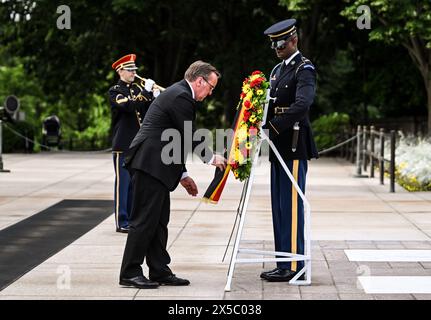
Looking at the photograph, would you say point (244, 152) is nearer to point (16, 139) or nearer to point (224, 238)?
point (224, 238)

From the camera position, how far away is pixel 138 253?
877 centimetres

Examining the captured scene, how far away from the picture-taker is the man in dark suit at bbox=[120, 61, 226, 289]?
28.6 feet

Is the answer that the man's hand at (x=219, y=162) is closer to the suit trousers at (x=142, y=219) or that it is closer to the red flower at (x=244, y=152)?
the red flower at (x=244, y=152)

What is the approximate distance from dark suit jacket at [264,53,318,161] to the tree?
16.0m

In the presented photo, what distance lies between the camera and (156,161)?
8734 millimetres

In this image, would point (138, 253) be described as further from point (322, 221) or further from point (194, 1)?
point (194, 1)

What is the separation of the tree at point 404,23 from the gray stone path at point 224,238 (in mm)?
4633

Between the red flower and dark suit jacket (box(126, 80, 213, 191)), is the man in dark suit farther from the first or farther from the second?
the red flower

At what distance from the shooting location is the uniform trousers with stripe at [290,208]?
362 inches

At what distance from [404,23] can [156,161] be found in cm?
1871

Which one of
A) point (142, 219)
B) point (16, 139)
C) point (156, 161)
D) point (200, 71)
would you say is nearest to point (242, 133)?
point (200, 71)

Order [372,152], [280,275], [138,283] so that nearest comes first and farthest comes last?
[138,283]
[280,275]
[372,152]

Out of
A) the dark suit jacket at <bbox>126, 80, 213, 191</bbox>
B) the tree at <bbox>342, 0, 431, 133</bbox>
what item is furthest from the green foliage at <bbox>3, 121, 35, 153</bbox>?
the dark suit jacket at <bbox>126, 80, 213, 191</bbox>

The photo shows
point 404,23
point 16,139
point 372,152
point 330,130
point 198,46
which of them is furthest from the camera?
point 198,46
